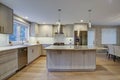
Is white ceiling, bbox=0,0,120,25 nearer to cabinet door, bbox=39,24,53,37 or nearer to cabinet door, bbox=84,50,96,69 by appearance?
cabinet door, bbox=84,50,96,69

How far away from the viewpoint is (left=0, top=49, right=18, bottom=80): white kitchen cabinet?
3.86 m

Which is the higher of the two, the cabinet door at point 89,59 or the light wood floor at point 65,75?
the cabinet door at point 89,59

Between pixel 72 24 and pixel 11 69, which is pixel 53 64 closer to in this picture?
pixel 11 69

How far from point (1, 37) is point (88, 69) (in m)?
3.48

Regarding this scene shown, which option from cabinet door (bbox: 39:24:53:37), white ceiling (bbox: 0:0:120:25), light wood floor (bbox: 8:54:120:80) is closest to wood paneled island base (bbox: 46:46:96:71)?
light wood floor (bbox: 8:54:120:80)

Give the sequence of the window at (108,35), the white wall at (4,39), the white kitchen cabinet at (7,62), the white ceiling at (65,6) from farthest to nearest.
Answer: the window at (108,35) < the white wall at (4,39) < the white ceiling at (65,6) < the white kitchen cabinet at (7,62)

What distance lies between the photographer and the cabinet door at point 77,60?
211 inches

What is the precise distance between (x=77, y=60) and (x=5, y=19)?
2977 mm

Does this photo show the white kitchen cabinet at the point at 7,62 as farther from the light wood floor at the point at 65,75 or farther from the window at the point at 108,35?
the window at the point at 108,35

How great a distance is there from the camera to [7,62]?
420cm

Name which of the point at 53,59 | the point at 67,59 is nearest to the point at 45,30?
the point at 53,59

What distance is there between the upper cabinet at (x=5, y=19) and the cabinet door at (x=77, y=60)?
2572mm

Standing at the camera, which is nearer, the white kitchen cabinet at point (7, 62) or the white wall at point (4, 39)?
the white kitchen cabinet at point (7, 62)

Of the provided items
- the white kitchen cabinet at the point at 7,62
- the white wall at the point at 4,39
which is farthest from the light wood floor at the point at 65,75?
the white wall at the point at 4,39
